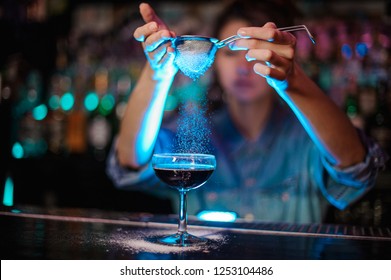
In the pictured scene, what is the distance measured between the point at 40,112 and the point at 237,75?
1869 millimetres

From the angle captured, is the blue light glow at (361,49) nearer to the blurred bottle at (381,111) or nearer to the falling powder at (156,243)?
the blurred bottle at (381,111)

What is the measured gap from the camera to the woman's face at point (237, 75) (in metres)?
2.35

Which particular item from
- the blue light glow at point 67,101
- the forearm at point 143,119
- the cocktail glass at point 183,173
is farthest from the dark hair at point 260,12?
the blue light glow at point 67,101

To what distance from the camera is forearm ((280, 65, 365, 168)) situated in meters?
1.57

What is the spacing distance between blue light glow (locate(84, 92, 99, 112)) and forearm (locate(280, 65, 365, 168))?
2.22 meters

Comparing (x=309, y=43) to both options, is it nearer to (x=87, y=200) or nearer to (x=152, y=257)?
(x=87, y=200)

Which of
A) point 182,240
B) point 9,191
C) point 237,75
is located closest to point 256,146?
point 237,75

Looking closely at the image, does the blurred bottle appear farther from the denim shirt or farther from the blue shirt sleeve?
the blue shirt sleeve

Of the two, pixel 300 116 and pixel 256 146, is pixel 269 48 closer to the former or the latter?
pixel 300 116

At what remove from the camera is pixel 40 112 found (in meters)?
3.74

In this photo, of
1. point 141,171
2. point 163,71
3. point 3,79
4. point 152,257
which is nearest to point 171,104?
point 3,79

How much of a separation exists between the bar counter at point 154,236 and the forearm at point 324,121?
271mm

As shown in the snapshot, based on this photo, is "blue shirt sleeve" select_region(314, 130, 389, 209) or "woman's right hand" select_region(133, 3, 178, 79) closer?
"woman's right hand" select_region(133, 3, 178, 79)

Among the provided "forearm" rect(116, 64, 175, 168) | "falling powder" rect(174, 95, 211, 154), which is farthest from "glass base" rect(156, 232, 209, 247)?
"forearm" rect(116, 64, 175, 168)
